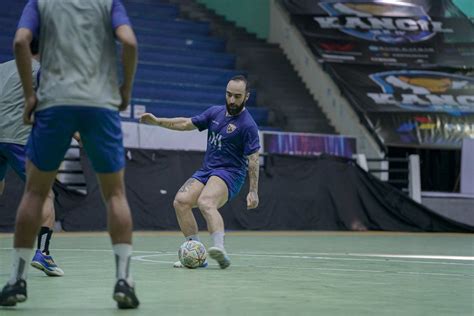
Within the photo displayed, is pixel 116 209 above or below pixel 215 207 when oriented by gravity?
above

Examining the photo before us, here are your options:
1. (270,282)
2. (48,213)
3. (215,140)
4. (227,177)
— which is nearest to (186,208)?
(227,177)

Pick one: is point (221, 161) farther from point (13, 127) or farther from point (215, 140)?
point (13, 127)

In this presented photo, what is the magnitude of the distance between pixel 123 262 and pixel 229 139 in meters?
4.37

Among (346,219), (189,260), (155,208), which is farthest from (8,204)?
(189,260)

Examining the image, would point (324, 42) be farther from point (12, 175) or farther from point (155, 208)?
point (12, 175)

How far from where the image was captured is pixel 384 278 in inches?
367

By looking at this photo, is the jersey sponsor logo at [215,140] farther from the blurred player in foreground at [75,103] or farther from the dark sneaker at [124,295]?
the dark sneaker at [124,295]

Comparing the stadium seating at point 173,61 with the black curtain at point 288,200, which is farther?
the stadium seating at point 173,61

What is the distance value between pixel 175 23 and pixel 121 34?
2331 centimetres

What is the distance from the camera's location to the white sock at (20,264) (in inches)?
263

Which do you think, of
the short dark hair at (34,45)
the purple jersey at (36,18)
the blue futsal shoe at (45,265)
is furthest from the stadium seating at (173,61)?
the purple jersey at (36,18)

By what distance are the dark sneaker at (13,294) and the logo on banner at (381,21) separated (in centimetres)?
2292

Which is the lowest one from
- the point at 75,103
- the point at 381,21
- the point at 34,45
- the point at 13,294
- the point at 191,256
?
the point at 191,256

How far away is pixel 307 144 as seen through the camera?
79.2 ft
